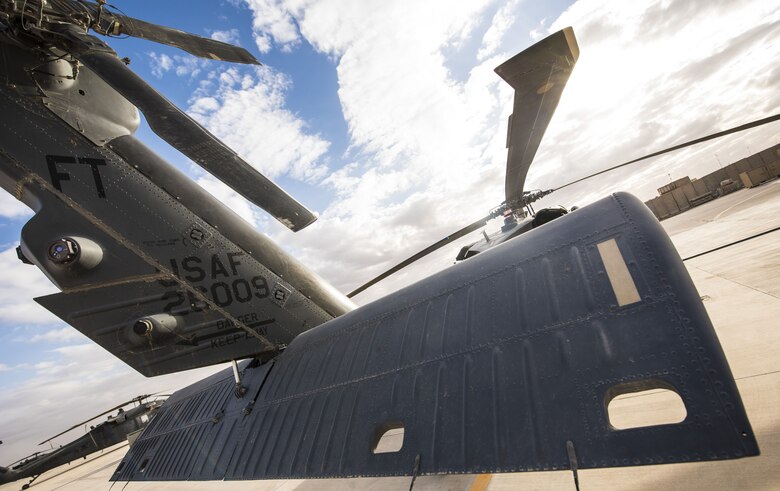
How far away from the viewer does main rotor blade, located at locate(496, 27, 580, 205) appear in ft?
13.3

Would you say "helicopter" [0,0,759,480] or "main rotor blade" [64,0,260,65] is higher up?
"main rotor blade" [64,0,260,65]

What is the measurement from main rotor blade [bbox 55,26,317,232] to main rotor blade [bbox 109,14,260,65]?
39 cm

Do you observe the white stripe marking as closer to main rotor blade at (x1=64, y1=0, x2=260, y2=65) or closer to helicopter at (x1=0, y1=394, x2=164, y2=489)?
main rotor blade at (x1=64, y1=0, x2=260, y2=65)

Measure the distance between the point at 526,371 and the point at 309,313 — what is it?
3.81 metres

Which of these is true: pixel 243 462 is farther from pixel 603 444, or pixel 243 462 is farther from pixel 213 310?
pixel 603 444

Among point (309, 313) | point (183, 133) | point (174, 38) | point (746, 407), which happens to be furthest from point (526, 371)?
point (174, 38)

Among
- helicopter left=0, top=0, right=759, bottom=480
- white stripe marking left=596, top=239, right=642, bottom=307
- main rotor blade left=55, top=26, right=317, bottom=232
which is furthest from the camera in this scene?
main rotor blade left=55, top=26, right=317, bottom=232

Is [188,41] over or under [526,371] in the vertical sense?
over

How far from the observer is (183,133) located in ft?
10.9

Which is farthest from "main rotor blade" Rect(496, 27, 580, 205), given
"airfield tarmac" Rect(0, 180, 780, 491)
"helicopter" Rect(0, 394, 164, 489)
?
"helicopter" Rect(0, 394, 164, 489)

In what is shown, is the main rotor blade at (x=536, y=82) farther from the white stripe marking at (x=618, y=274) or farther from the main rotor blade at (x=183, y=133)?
the main rotor blade at (x=183, y=133)

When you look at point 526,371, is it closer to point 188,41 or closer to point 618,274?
point 618,274

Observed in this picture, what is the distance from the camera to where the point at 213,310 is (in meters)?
4.52

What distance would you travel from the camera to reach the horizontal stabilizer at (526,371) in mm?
1638
